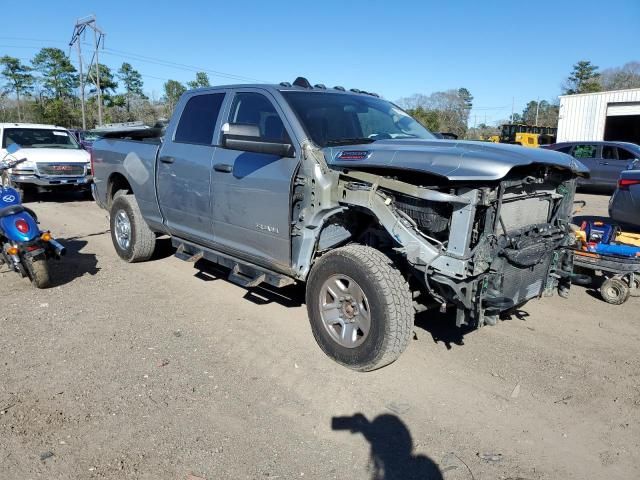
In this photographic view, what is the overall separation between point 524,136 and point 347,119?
28.1 metres

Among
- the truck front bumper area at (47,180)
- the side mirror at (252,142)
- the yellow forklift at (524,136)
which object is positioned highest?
the yellow forklift at (524,136)

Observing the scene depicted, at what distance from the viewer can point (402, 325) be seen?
357 centimetres

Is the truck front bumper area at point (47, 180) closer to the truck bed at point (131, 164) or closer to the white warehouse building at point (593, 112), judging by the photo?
the truck bed at point (131, 164)

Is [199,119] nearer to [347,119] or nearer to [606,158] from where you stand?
[347,119]

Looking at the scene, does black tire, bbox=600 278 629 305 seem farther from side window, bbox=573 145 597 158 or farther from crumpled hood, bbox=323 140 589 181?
side window, bbox=573 145 597 158

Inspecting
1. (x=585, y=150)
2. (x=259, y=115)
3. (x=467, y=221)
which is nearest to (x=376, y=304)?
(x=467, y=221)

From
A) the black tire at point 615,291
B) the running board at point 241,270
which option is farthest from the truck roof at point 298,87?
the black tire at point 615,291

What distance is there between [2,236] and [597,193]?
15071 mm

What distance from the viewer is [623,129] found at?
102ft

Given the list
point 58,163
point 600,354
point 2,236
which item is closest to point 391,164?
point 600,354

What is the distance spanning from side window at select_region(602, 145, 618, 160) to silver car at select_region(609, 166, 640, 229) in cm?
890

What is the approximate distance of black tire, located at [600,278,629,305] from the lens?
5.35 metres

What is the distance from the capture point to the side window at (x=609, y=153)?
47.2 feet

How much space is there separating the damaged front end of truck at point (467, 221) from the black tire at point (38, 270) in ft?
10.3
